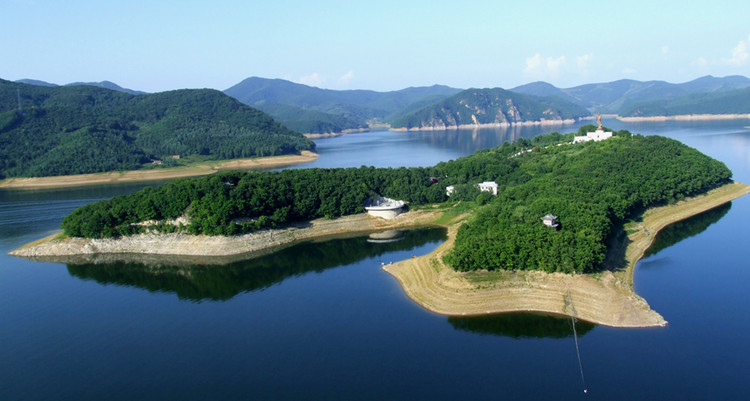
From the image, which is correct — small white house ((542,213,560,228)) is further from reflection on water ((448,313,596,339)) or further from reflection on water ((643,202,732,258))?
reflection on water ((643,202,732,258))

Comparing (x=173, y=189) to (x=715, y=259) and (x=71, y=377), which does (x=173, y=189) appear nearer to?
(x=71, y=377)

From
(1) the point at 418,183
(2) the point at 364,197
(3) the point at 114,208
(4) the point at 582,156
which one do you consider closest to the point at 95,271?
(3) the point at 114,208

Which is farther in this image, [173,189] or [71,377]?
[173,189]

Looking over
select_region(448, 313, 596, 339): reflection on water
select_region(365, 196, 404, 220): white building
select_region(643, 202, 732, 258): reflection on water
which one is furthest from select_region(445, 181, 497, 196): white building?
select_region(448, 313, 596, 339): reflection on water

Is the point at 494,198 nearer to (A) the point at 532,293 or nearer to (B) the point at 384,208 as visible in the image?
(B) the point at 384,208

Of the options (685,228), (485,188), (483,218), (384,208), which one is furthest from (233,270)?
(685,228)

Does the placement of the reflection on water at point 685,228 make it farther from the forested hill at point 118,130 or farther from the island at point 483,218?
the forested hill at point 118,130

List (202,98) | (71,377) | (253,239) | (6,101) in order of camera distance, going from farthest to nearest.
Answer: (202,98), (6,101), (253,239), (71,377)
